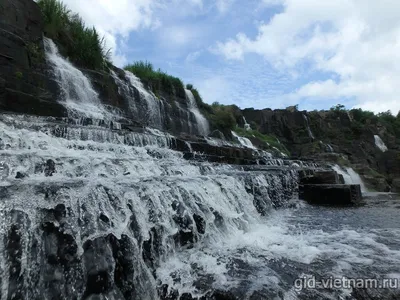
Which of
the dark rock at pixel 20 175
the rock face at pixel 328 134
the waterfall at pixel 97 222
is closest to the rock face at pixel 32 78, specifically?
the waterfall at pixel 97 222

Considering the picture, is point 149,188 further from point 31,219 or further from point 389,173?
point 389,173

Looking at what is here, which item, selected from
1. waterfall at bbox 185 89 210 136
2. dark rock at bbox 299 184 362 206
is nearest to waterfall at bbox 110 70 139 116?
waterfall at bbox 185 89 210 136

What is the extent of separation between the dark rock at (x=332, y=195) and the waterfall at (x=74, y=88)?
20.8 feet

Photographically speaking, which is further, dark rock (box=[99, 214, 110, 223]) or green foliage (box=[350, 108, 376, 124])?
green foliage (box=[350, 108, 376, 124])

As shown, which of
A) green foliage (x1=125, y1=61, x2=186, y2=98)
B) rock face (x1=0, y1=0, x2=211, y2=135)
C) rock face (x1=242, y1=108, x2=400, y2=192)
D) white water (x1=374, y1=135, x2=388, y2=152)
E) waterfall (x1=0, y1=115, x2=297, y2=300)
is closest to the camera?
waterfall (x1=0, y1=115, x2=297, y2=300)

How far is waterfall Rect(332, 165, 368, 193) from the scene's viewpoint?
12406mm

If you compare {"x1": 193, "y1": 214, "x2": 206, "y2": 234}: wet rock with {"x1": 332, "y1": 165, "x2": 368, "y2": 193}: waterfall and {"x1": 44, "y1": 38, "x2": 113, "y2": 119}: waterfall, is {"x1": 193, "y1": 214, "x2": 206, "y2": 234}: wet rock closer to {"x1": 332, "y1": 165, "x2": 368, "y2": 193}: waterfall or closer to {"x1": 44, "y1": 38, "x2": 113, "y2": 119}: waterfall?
{"x1": 44, "y1": 38, "x2": 113, "y2": 119}: waterfall

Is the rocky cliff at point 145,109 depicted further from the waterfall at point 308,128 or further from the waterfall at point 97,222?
the waterfall at point 97,222

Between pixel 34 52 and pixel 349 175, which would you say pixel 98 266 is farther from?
pixel 349 175

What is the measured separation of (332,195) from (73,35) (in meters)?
10.8

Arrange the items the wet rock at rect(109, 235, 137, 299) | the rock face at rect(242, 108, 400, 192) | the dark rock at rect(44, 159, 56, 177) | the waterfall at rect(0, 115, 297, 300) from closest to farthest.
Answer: the waterfall at rect(0, 115, 297, 300), the wet rock at rect(109, 235, 137, 299), the dark rock at rect(44, 159, 56, 177), the rock face at rect(242, 108, 400, 192)

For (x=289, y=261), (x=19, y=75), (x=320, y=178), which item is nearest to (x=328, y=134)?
(x=320, y=178)

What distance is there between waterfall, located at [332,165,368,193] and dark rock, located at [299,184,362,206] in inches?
233

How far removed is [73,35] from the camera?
10695mm
